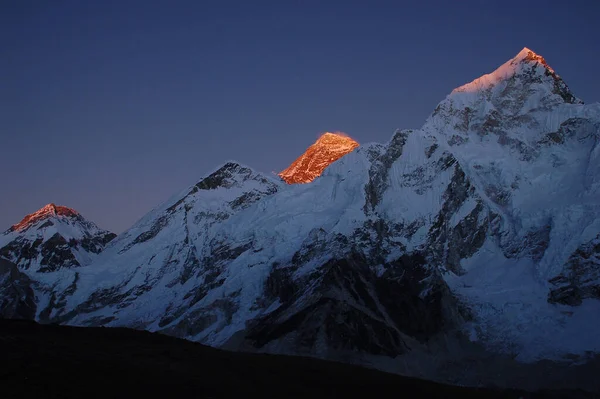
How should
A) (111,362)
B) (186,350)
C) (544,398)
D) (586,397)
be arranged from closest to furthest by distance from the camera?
(111,362) < (186,350) < (544,398) < (586,397)

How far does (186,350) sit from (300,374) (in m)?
14.8

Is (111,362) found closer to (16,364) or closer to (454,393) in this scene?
(16,364)

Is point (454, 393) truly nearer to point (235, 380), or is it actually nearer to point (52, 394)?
point (235, 380)

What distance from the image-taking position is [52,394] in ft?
224

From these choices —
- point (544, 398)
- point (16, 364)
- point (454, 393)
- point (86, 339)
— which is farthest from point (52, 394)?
point (544, 398)

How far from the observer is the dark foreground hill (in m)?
72.4

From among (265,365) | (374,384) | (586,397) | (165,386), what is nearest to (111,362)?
(165,386)

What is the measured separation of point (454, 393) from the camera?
290 ft

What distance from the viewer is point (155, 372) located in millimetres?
79875

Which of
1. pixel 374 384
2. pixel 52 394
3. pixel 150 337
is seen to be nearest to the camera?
pixel 52 394

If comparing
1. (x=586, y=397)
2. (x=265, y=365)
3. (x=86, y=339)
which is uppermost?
(x=86, y=339)

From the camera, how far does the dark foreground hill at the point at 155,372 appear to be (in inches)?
2852

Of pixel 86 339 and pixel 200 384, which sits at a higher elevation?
pixel 86 339

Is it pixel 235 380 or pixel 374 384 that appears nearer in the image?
pixel 235 380
